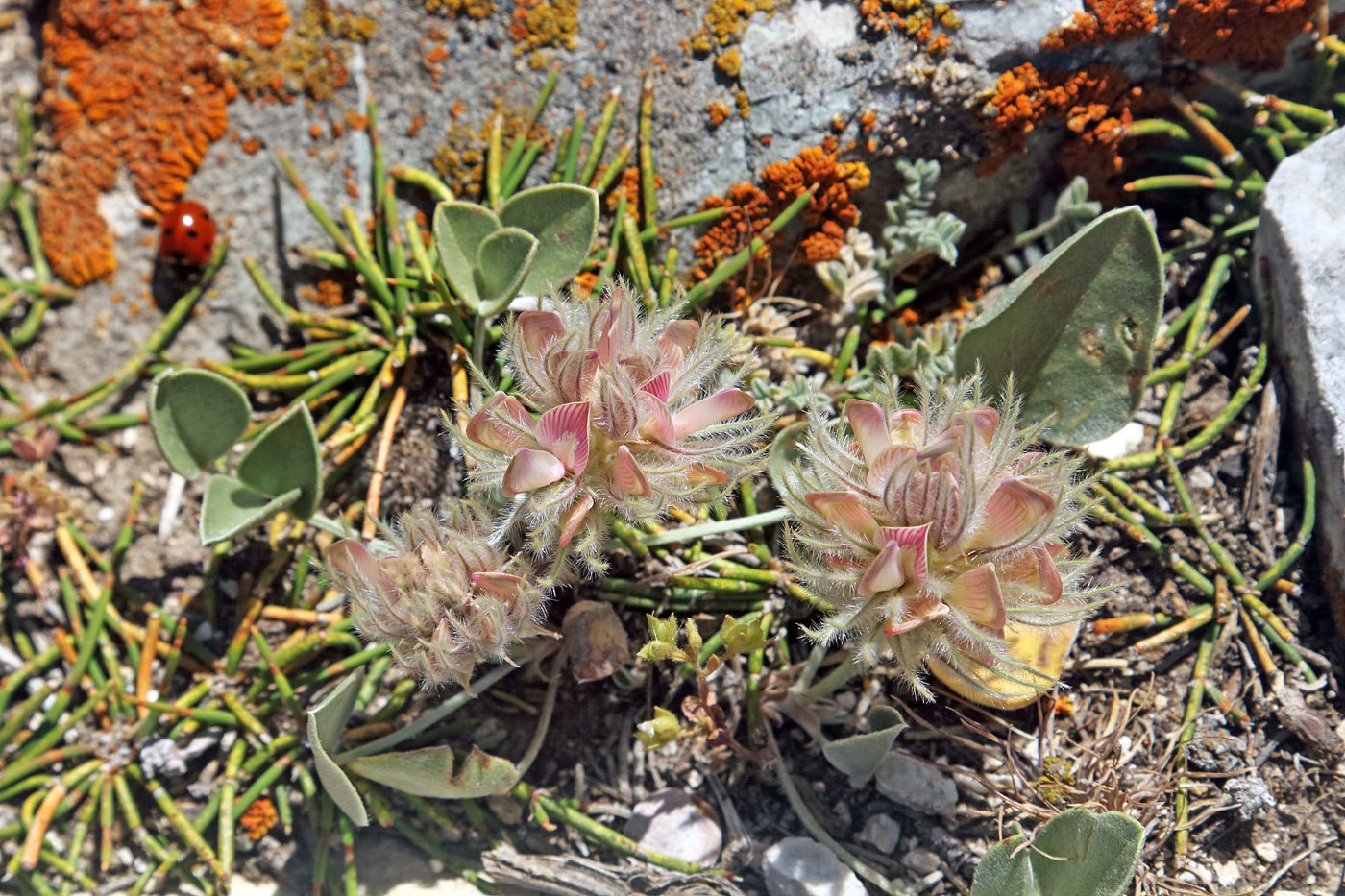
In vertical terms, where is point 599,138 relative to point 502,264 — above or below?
above

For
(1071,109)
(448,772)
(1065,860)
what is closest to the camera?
(1065,860)

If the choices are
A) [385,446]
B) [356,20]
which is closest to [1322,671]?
[385,446]

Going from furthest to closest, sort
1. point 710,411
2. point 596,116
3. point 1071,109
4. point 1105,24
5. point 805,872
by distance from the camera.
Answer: point 596,116, point 1071,109, point 1105,24, point 805,872, point 710,411

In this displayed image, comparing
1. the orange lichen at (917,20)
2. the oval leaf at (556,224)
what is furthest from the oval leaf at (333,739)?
the orange lichen at (917,20)

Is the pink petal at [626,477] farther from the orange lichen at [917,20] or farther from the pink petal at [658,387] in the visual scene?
the orange lichen at [917,20]

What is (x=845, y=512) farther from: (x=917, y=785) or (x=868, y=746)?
(x=917, y=785)

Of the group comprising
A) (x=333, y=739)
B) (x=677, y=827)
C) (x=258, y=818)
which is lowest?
(x=258, y=818)

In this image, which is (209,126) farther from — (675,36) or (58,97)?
(675,36)

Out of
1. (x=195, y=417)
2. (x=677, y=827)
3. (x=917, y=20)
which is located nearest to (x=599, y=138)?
(x=917, y=20)
